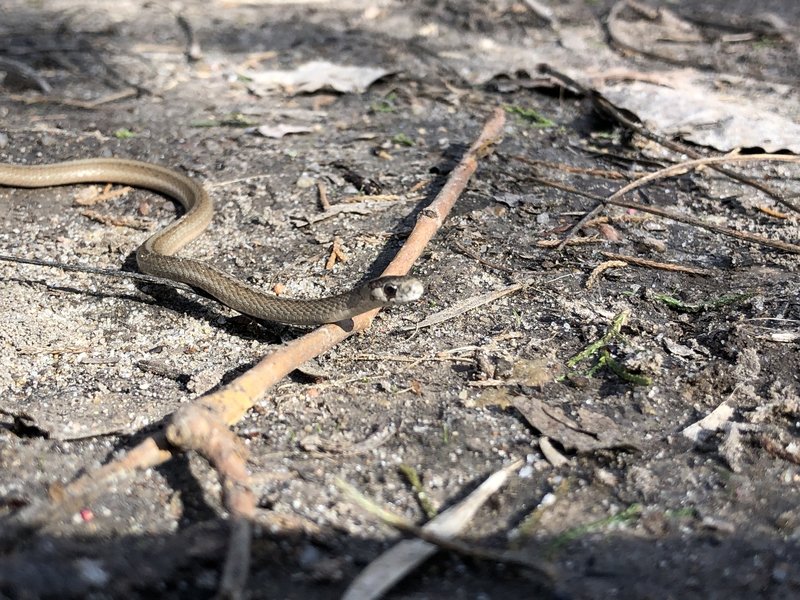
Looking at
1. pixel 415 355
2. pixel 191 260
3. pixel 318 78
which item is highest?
pixel 318 78

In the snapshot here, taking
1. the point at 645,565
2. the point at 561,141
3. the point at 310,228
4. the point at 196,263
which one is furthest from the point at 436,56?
the point at 645,565

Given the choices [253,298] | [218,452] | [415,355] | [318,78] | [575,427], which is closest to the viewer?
[218,452]

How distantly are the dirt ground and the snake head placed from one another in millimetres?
364

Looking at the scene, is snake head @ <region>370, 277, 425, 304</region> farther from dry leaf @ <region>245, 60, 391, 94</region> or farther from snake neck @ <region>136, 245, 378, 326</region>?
dry leaf @ <region>245, 60, 391, 94</region>

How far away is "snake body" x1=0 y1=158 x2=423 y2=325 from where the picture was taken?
12.0 feet

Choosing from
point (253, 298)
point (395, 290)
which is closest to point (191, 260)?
point (253, 298)

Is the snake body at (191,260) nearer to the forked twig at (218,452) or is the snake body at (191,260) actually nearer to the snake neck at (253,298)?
the snake neck at (253,298)

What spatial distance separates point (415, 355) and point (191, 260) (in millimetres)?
1514

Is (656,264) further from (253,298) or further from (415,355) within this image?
(253,298)

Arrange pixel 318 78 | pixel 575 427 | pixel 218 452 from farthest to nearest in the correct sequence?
pixel 318 78 < pixel 575 427 < pixel 218 452

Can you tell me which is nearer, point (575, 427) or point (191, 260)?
point (575, 427)

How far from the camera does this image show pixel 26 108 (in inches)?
271

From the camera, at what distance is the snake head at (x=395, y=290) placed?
3.62m

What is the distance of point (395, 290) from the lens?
143 inches
